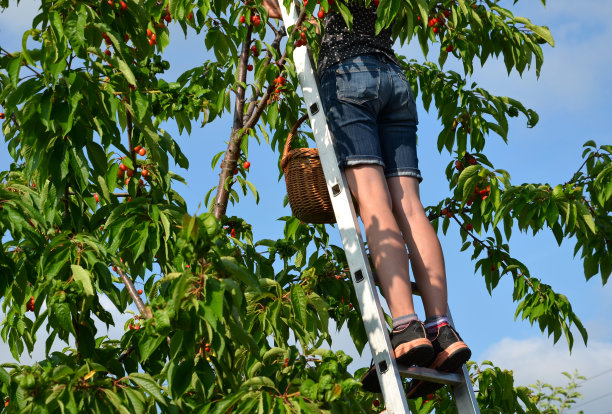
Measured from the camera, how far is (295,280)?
3977 mm

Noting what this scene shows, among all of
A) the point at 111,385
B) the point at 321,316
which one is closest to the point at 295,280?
the point at 321,316

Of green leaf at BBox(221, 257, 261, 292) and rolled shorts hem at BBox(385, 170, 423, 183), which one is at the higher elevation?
rolled shorts hem at BBox(385, 170, 423, 183)

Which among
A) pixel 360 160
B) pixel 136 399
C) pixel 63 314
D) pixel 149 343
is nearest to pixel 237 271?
pixel 149 343

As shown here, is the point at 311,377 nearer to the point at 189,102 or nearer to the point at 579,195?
the point at 189,102

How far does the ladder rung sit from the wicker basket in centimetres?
87

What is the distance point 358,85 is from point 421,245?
2.16 feet

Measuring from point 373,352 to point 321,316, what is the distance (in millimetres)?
220

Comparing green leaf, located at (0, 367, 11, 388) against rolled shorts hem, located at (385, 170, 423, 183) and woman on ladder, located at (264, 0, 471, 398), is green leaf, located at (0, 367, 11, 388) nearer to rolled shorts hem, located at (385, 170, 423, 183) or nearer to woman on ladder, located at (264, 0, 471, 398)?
woman on ladder, located at (264, 0, 471, 398)

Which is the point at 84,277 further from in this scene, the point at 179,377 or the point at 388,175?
the point at 388,175

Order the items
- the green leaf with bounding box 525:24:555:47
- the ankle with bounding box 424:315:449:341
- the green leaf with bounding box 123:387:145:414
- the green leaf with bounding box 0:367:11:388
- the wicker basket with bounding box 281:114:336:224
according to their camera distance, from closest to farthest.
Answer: the green leaf with bounding box 123:387:145:414 → the green leaf with bounding box 0:367:11:388 → the ankle with bounding box 424:315:449:341 → the wicker basket with bounding box 281:114:336:224 → the green leaf with bounding box 525:24:555:47

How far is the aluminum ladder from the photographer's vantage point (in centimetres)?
286

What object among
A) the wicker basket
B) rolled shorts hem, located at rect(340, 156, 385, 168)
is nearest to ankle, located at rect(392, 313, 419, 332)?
rolled shorts hem, located at rect(340, 156, 385, 168)

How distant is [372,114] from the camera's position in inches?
129

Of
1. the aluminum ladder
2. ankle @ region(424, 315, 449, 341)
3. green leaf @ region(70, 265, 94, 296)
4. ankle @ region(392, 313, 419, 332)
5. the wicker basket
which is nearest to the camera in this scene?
green leaf @ region(70, 265, 94, 296)
